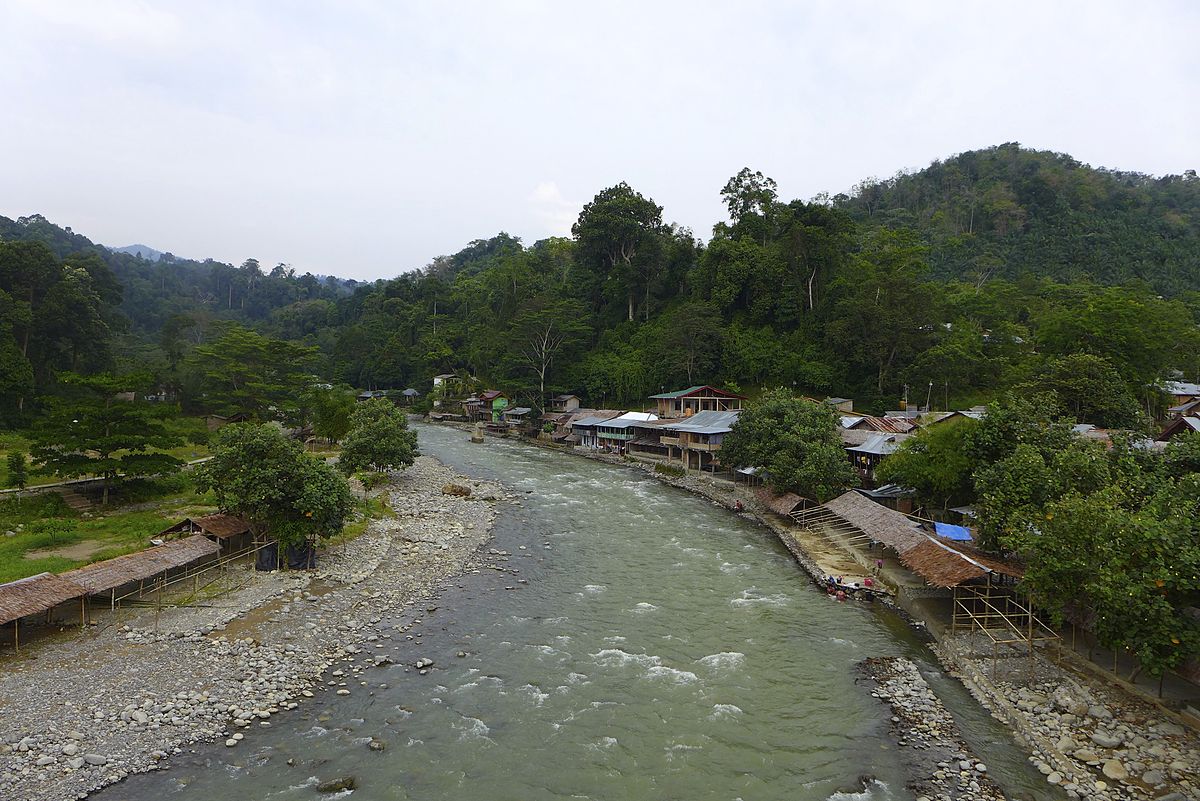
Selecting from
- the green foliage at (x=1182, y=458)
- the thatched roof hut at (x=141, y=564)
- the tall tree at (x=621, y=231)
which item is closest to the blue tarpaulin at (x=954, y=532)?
the green foliage at (x=1182, y=458)

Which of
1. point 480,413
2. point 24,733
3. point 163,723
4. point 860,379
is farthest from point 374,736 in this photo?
point 480,413

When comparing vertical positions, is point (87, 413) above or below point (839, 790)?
above

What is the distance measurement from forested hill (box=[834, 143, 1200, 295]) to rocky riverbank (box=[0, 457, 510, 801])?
78571 mm

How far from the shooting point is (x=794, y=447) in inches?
1236

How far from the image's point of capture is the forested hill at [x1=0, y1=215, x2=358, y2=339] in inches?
4451

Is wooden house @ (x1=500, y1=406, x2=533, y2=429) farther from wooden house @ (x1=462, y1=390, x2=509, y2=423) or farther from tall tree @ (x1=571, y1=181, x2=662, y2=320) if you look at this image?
tall tree @ (x1=571, y1=181, x2=662, y2=320)

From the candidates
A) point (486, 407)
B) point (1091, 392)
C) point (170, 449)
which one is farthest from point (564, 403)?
point (1091, 392)

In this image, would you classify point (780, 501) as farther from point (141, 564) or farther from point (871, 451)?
point (141, 564)

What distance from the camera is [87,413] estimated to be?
26688mm

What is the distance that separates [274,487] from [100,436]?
1190 cm

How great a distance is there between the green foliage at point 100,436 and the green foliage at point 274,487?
7.74 metres

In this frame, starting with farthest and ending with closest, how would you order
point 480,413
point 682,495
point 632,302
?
point 480,413 → point 632,302 → point 682,495

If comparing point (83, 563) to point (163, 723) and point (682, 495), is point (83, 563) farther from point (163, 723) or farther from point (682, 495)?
point (682, 495)

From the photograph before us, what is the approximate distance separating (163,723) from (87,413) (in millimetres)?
20079
